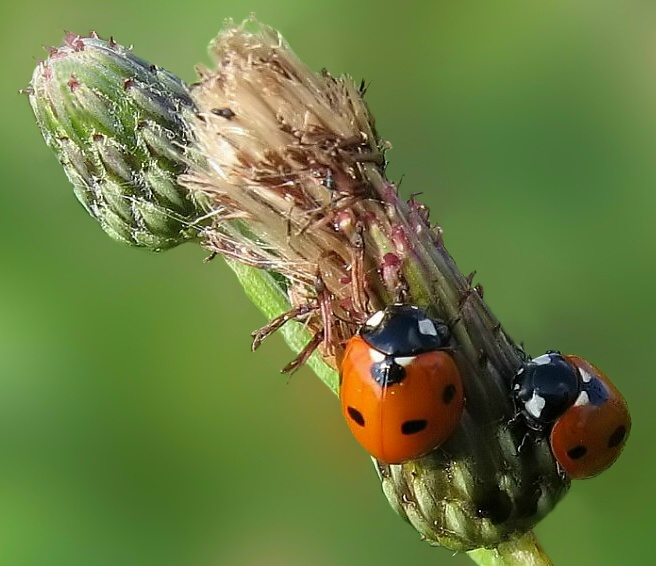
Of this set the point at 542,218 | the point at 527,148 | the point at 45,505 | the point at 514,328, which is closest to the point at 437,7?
the point at 527,148

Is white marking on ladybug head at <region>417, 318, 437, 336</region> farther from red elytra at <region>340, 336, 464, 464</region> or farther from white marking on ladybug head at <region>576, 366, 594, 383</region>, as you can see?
white marking on ladybug head at <region>576, 366, 594, 383</region>

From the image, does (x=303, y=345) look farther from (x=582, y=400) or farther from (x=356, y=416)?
(x=582, y=400)

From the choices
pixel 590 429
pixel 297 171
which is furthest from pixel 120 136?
pixel 590 429

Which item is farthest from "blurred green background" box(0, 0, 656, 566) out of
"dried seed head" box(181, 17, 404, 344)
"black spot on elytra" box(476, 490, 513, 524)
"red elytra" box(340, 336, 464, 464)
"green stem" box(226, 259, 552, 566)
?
"dried seed head" box(181, 17, 404, 344)

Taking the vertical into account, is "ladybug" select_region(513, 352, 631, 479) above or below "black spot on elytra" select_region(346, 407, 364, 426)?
below

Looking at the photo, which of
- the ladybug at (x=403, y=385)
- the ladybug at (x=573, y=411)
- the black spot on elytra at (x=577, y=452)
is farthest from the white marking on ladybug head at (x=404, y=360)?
the black spot on elytra at (x=577, y=452)

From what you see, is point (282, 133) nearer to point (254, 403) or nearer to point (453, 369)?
point (453, 369)

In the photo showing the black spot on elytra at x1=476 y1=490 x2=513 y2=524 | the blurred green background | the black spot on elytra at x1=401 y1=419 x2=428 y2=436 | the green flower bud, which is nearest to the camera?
the black spot on elytra at x1=401 y1=419 x2=428 y2=436
